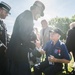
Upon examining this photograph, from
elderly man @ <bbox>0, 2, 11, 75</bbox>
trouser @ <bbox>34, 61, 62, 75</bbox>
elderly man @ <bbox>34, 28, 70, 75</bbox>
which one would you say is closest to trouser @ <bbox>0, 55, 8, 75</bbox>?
elderly man @ <bbox>0, 2, 11, 75</bbox>

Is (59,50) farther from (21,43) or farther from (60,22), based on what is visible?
(60,22)

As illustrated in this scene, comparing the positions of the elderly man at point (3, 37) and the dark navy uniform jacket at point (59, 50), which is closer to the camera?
the elderly man at point (3, 37)

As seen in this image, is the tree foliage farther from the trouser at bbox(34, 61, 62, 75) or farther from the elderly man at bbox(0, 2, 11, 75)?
the elderly man at bbox(0, 2, 11, 75)

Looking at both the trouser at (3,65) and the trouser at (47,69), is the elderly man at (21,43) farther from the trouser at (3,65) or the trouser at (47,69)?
the trouser at (47,69)

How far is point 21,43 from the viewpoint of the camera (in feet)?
12.6

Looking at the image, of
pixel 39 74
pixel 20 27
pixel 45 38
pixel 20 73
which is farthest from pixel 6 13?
pixel 45 38

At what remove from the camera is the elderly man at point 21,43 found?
3742 millimetres

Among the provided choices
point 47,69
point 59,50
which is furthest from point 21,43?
point 47,69

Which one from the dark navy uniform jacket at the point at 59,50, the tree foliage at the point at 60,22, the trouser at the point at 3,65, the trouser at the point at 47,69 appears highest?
the tree foliage at the point at 60,22

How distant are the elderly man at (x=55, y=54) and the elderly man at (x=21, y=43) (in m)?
1.72

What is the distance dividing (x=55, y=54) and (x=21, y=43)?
2002 mm

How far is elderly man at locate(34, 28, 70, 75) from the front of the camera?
5.50m

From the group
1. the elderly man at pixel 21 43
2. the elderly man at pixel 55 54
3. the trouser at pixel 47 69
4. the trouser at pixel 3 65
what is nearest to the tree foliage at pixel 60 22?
the trouser at pixel 47 69

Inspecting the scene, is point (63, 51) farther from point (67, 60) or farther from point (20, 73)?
point (20, 73)
